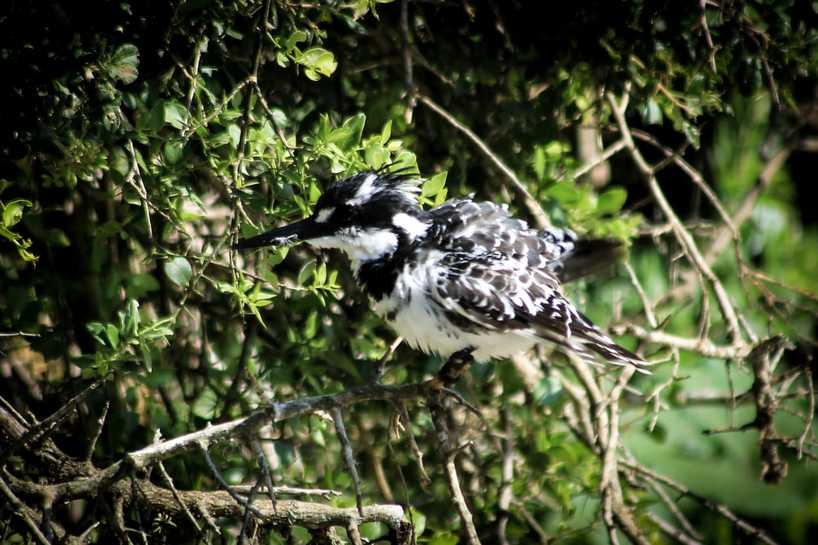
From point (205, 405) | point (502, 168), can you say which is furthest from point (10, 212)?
point (502, 168)

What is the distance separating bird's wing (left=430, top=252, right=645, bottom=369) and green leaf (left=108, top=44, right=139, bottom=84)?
70 cm

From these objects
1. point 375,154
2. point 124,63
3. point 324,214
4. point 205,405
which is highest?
point 124,63

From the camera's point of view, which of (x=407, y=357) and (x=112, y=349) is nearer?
(x=112, y=349)

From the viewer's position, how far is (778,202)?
410 cm

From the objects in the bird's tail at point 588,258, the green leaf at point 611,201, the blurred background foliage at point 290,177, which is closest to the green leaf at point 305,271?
the blurred background foliage at point 290,177

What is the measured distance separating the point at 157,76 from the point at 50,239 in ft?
1.49

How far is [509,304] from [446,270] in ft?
0.48

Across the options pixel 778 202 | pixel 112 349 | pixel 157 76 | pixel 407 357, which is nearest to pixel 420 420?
pixel 407 357

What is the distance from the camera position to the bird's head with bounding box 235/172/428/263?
5.95ft

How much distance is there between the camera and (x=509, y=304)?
187 centimetres

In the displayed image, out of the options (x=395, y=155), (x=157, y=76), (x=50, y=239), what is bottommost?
(x=50, y=239)

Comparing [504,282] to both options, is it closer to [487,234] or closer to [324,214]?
[487,234]

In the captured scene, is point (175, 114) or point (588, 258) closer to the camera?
point (175, 114)

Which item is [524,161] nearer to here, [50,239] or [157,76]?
[157,76]
